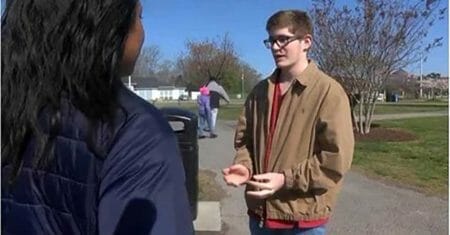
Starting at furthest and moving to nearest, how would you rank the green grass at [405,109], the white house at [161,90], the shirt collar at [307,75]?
the white house at [161,90] → the green grass at [405,109] → the shirt collar at [307,75]

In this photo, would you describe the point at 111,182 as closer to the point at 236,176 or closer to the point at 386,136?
the point at 236,176

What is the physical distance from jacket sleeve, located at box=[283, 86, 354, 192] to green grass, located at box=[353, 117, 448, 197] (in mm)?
5441

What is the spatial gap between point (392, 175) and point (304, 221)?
6.79 metres

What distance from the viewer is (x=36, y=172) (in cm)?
136

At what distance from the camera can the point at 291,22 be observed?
2750 millimetres

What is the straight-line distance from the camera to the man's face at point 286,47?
274 cm

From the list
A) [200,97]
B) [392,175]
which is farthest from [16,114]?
[200,97]

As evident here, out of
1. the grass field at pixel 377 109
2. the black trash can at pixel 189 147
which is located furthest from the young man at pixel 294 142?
the grass field at pixel 377 109

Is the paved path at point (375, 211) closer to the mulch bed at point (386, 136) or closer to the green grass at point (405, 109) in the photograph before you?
the mulch bed at point (386, 136)

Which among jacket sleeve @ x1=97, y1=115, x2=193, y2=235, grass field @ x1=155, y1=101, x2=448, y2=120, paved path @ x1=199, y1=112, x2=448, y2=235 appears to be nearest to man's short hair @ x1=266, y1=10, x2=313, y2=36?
jacket sleeve @ x1=97, y1=115, x2=193, y2=235

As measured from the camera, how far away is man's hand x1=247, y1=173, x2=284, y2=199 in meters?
2.58

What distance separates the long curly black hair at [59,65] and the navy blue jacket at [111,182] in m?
0.03

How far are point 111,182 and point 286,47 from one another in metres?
1.59

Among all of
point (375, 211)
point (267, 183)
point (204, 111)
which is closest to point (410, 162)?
point (375, 211)
